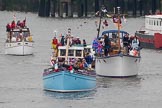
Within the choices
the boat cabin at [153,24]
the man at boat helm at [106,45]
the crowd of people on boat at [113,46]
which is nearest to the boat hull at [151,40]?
the boat cabin at [153,24]

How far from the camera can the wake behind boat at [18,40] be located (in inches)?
3022

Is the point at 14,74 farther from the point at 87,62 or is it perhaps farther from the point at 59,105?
the point at 59,105

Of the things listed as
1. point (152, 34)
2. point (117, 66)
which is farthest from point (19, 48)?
point (117, 66)

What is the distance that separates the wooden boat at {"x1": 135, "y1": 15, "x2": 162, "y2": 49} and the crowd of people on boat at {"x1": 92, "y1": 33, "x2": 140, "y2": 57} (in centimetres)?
2658

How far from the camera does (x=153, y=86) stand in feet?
181

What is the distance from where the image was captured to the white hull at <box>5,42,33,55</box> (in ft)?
253

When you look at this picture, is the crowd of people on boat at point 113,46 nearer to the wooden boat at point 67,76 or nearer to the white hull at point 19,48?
the wooden boat at point 67,76

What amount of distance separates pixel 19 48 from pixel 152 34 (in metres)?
17.3

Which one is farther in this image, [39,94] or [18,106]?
[39,94]

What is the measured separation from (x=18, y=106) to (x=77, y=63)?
5380 millimetres

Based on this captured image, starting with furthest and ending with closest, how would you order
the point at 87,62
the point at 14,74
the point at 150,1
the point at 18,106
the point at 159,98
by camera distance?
the point at 150,1 < the point at 14,74 < the point at 87,62 < the point at 159,98 < the point at 18,106

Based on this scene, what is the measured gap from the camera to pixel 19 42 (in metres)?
77.0

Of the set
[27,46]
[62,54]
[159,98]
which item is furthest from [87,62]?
[27,46]

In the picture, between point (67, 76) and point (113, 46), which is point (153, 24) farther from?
point (67, 76)
